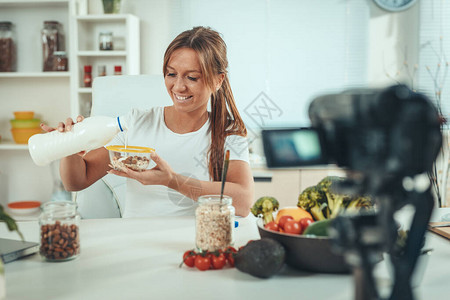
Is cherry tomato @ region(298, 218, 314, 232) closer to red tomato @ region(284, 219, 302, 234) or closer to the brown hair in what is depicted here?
red tomato @ region(284, 219, 302, 234)

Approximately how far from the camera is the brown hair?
4.99 ft

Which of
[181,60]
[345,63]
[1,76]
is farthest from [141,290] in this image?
[345,63]

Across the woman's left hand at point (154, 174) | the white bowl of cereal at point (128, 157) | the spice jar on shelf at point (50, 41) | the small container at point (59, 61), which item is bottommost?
the woman's left hand at point (154, 174)

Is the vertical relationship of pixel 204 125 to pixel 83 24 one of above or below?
below

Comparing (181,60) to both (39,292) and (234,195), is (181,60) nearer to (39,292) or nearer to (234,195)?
(234,195)

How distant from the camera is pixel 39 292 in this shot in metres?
0.78

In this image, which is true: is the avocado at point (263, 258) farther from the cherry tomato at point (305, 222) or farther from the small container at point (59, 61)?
the small container at point (59, 61)

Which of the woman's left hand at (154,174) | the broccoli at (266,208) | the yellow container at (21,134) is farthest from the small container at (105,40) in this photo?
the broccoli at (266,208)

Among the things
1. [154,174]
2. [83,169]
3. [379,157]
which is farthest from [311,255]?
[83,169]

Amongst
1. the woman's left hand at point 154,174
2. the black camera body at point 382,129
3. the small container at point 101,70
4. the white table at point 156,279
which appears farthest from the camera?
the small container at point 101,70

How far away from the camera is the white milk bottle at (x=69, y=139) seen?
3.73ft

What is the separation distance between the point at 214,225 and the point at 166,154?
0.77 metres

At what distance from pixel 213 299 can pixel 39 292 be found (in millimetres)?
306

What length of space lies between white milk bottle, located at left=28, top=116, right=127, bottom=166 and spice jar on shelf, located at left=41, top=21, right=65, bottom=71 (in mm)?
2151
